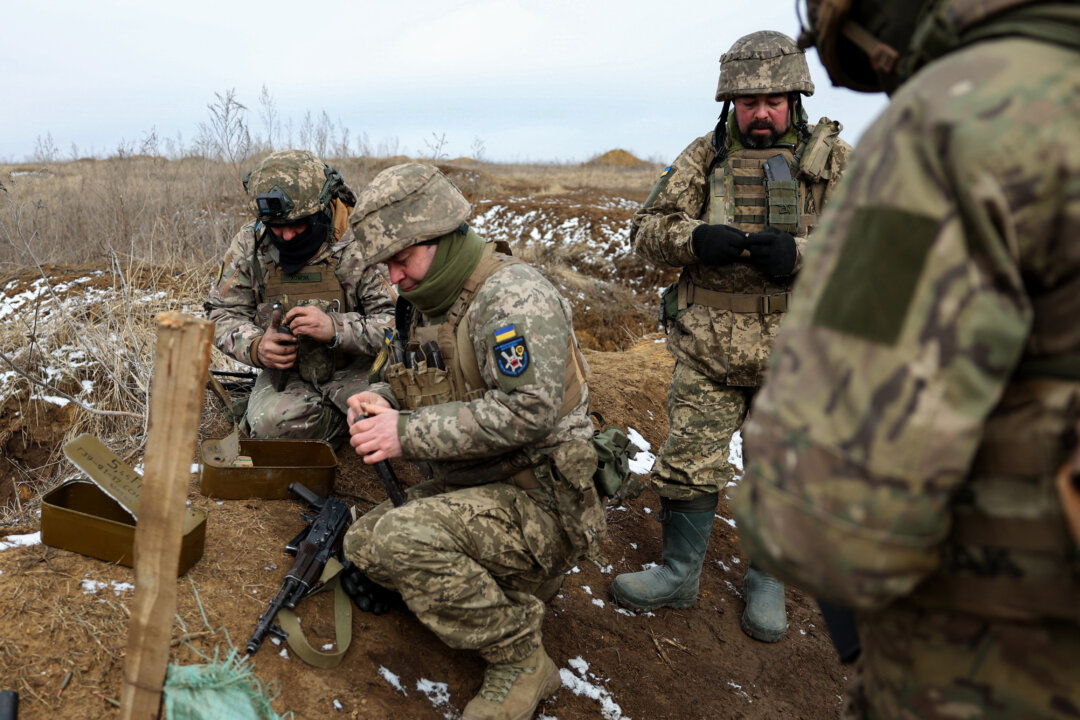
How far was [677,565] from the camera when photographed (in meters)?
3.63

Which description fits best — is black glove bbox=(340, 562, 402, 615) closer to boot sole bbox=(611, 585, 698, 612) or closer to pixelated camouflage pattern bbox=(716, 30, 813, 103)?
boot sole bbox=(611, 585, 698, 612)

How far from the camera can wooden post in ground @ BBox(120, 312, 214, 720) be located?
1.69 m

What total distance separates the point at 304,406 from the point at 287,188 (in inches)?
46.2

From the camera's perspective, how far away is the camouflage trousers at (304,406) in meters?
4.00

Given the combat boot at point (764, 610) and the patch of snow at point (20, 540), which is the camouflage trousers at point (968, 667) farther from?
the patch of snow at point (20, 540)

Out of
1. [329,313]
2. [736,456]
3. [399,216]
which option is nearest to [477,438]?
[399,216]

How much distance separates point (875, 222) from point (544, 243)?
10.7 metres

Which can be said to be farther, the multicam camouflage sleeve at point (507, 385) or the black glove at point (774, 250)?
the black glove at point (774, 250)

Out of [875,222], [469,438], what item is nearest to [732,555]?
[469,438]

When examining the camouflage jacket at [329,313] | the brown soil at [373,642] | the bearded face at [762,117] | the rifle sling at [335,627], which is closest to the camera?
the brown soil at [373,642]

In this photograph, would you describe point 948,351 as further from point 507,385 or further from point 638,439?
point 638,439

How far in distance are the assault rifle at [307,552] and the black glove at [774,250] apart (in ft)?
7.03

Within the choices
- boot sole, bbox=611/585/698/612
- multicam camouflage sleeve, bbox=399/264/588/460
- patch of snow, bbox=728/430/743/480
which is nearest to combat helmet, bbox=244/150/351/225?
multicam camouflage sleeve, bbox=399/264/588/460


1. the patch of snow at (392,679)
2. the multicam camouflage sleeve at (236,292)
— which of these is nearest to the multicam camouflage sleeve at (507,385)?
the patch of snow at (392,679)
